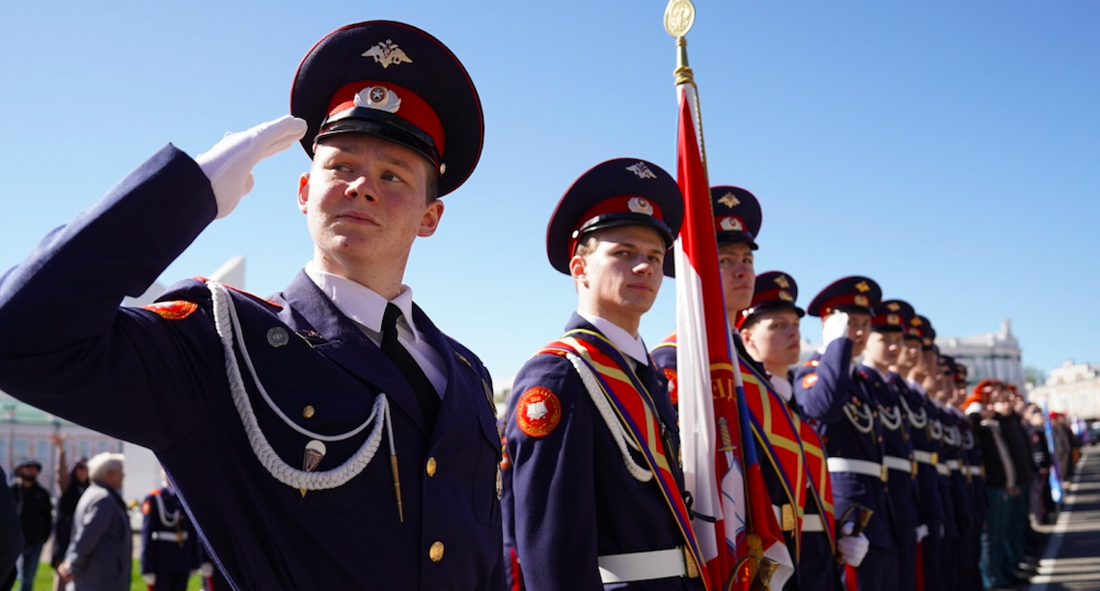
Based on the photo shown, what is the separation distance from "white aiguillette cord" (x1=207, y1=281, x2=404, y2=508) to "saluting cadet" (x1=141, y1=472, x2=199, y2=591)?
8.13 m

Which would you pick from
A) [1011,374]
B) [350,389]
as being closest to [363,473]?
[350,389]

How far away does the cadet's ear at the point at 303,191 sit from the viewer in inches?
88.4

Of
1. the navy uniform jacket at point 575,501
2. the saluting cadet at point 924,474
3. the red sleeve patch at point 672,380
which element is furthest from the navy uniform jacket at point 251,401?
the saluting cadet at point 924,474

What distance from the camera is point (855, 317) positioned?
257 inches

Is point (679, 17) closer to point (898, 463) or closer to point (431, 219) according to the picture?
point (431, 219)

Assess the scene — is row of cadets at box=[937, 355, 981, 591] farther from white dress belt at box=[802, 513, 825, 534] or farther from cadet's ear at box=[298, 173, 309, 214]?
cadet's ear at box=[298, 173, 309, 214]

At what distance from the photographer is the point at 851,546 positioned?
5.14m

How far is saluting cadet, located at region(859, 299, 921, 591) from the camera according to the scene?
21.1ft

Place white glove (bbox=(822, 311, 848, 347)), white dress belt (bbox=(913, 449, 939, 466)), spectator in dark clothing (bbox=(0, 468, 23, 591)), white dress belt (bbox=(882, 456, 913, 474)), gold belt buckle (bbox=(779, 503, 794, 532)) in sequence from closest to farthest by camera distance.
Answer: gold belt buckle (bbox=(779, 503, 794, 532)), spectator in dark clothing (bbox=(0, 468, 23, 591)), white glove (bbox=(822, 311, 848, 347)), white dress belt (bbox=(882, 456, 913, 474)), white dress belt (bbox=(913, 449, 939, 466))

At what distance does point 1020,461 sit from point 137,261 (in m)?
16.5

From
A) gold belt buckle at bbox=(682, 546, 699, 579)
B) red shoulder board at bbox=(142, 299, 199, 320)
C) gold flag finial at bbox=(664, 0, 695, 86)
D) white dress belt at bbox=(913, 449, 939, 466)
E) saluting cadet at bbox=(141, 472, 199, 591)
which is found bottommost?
saluting cadet at bbox=(141, 472, 199, 591)

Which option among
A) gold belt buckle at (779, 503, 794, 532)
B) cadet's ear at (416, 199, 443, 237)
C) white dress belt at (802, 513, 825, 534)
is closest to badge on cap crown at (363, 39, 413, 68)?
cadet's ear at (416, 199, 443, 237)

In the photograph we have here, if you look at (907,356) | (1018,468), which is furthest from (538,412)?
(1018,468)

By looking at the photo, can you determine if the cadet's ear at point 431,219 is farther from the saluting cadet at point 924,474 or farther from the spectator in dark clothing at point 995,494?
the spectator in dark clothing at point 995,494
